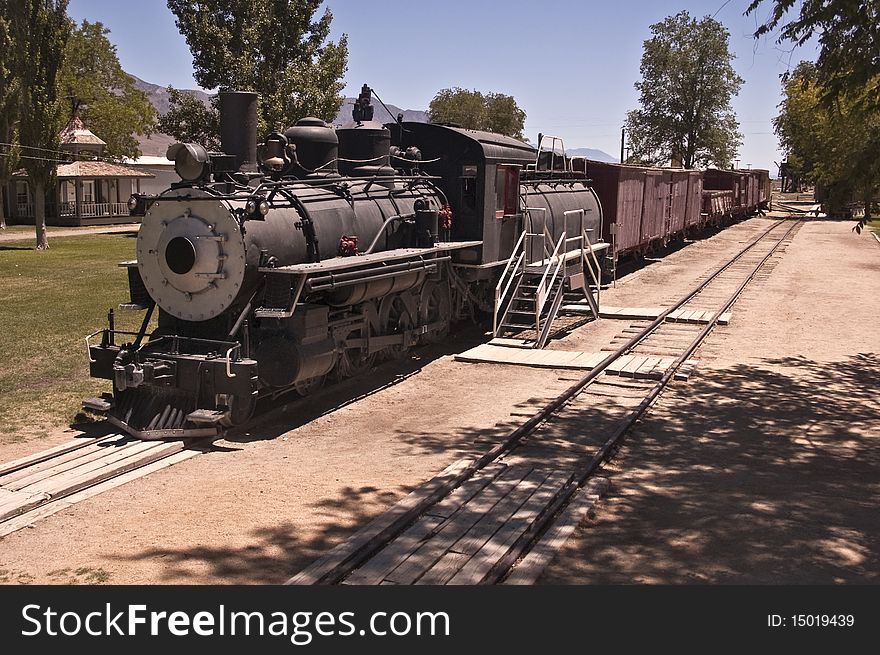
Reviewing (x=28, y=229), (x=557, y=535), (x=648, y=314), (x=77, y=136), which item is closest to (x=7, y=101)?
(x=28, y=229)

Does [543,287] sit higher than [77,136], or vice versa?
[77,136]

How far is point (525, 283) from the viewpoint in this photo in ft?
54.0

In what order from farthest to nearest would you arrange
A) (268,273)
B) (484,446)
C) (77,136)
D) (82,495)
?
(77,136), (268,273), (484,446), (82,495)

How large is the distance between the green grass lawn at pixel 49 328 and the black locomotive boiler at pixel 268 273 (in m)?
1.03

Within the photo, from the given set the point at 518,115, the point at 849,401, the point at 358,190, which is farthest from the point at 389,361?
the point at 518,115

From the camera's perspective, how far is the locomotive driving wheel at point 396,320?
12.2 metres

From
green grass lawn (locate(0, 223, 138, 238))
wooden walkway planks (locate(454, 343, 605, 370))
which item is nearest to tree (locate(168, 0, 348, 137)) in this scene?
green grass lawn (locate(0, 223, 138, 238))

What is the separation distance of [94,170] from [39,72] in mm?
18860

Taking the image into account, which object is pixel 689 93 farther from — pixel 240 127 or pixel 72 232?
pixel 240 127

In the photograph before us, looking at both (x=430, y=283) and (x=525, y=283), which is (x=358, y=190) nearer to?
(x=430, y=283)

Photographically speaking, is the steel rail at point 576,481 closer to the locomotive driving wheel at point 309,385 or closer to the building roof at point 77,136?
the locomotive driving wheel at point 309,385

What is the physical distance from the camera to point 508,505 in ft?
23.8

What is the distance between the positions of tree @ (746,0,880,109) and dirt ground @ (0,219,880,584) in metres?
3.84

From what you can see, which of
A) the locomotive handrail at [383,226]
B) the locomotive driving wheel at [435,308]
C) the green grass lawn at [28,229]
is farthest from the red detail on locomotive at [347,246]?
the green grass lawn at [28,229]
